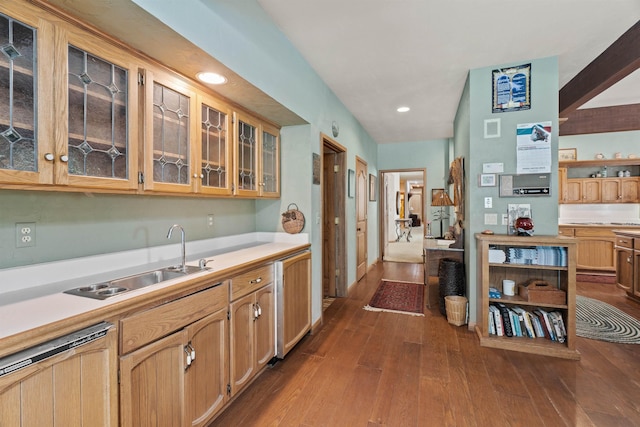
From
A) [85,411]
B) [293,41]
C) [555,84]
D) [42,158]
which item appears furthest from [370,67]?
[85,411]

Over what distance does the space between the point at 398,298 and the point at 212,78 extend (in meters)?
3.51

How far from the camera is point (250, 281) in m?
2.05

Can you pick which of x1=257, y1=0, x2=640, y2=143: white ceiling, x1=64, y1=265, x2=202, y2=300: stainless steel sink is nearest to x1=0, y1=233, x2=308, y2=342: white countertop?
x1=64, y1=265, x2=202, y2=300: stainless steel sink

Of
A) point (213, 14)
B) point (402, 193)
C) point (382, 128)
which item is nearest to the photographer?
point (213, 14)

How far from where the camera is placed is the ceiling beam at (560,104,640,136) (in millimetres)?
4133

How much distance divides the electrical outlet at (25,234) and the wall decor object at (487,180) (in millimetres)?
3430

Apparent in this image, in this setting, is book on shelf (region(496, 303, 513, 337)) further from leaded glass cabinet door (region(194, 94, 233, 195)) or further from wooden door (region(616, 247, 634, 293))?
leaded glass cabinet door (region(194, 94, 233, 195))

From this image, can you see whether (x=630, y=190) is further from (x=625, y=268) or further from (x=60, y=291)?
(x=60, y=291)

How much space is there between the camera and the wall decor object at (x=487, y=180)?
9.75 ft

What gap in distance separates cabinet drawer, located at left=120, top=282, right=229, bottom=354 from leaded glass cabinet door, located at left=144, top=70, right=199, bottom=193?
26.1 inches

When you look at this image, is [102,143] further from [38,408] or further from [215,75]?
[38,408]

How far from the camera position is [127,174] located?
1540 millimetres

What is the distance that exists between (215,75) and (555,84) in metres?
3.05

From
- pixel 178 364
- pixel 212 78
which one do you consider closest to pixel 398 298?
pixel 178 364
